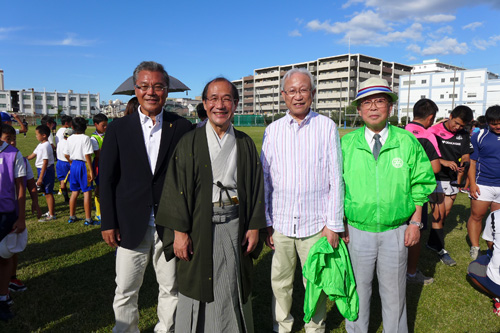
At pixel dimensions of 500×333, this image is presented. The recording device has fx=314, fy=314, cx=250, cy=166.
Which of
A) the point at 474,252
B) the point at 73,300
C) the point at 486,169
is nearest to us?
the point at 73,300

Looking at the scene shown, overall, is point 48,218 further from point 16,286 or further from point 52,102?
point 52,102

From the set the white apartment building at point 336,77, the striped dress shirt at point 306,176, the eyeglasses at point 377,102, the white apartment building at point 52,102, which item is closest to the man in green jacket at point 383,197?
the eyeglasses at point 377,102

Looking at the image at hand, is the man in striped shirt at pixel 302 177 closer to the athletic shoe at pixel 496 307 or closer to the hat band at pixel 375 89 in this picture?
the hat band at pixel 375 89

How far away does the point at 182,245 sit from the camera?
2.31m

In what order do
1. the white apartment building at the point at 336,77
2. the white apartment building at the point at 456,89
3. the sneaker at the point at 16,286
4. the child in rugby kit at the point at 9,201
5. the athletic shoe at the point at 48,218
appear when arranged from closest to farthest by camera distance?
1. the child in rugby kit at the point at 9,201
2. the sneaker at the point at 16,286
3. the athletic shoe at the point at 48,218
4. the white apartment building at the point at 456,89
5. the white apartment building at the point at 336,77

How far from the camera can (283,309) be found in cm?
301

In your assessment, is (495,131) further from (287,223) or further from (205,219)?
(205,219)

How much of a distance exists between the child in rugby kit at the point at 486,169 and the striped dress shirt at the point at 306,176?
11.2 ft

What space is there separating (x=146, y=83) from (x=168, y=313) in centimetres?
204

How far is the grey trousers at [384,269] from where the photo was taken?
8.85 ft

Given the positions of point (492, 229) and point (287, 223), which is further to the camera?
point (492, 229)

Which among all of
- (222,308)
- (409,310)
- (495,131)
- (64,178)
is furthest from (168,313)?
(64,178)

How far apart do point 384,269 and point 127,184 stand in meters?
2.33

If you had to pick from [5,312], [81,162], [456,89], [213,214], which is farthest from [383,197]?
[456,89]
